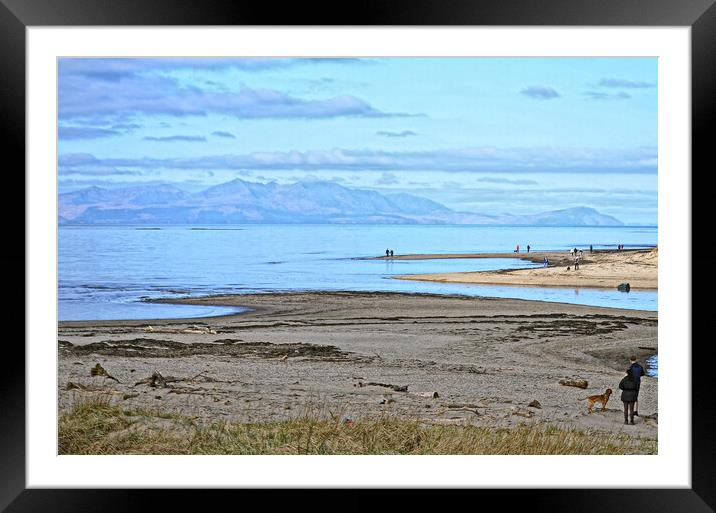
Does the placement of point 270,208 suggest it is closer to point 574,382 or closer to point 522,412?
point 574,382

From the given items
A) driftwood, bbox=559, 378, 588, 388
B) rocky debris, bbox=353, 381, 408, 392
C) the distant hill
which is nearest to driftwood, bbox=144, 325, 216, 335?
rocky debris, bbox=353, 381, 408, 392

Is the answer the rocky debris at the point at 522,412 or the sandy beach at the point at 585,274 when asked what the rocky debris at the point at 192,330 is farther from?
the sandy beach at the point at 585,274

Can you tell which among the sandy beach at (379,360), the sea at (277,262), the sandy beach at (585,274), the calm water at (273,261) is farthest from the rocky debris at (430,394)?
the sandy beach at (585,274)

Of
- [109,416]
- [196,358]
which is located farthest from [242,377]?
[109,416]

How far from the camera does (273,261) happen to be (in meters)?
20.3

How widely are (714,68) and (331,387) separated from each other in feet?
24.4

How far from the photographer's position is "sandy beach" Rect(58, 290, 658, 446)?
866cm

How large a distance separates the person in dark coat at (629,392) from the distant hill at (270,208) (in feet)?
46.4

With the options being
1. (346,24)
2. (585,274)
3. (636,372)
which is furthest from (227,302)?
(346,24)

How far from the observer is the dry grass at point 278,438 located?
4.57 meters

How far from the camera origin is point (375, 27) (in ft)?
7.01

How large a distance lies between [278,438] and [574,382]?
6.38 metres

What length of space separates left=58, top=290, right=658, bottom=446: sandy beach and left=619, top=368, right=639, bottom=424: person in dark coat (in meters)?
0.20

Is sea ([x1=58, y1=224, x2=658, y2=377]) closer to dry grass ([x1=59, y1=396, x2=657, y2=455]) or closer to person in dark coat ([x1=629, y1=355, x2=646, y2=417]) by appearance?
person in dark coat ([x1=629, y1=355, x2=646, y2=417])
